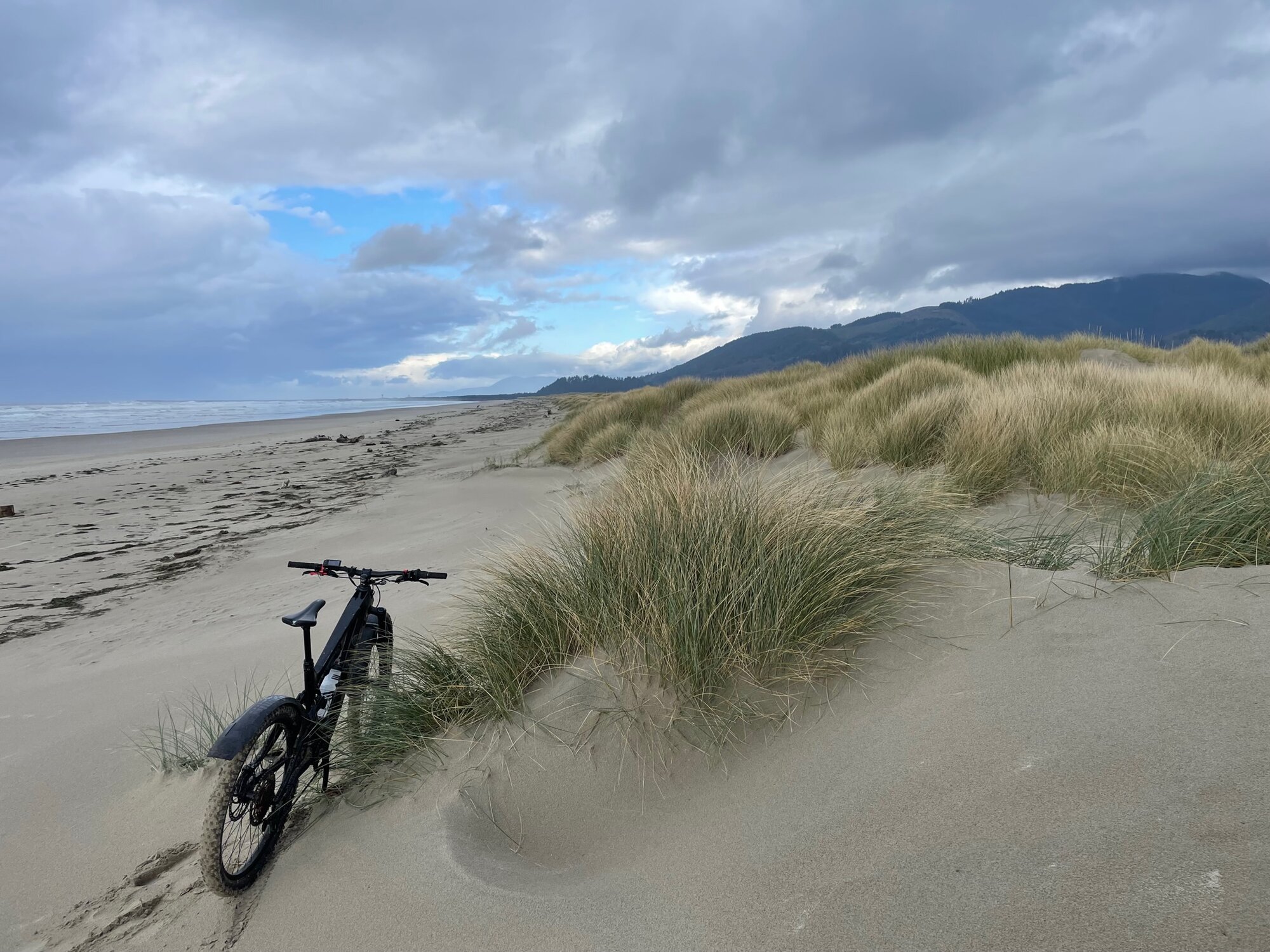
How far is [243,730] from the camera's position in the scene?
6.52ft

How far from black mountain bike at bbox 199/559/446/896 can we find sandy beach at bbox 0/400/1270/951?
14cm

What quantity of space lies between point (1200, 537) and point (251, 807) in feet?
12.6

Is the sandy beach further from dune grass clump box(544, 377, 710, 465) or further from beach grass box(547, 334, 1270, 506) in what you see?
dune grass clump box(544, 377, 710, 465)

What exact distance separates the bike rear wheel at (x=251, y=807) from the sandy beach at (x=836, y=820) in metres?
0.09

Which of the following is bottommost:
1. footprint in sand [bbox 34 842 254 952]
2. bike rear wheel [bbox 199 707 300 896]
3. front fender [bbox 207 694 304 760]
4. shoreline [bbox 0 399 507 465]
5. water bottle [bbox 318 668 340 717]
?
footprint in sand [bbox 34 842 254 952]

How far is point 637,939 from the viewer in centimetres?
161

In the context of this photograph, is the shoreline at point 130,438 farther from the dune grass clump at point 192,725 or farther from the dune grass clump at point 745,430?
the dune grass clump at point 745,430

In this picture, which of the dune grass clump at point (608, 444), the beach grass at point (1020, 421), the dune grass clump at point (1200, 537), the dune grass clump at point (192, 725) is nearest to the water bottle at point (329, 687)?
the dune grass clump at point (192, 725)

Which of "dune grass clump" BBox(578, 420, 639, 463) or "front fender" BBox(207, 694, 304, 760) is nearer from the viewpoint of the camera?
"front fender" BBox(207, 694, 304, 760)

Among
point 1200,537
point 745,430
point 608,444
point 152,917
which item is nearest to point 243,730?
point 152,917

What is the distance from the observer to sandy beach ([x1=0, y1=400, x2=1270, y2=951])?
1.46 metres

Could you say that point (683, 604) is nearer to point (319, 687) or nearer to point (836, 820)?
point (836, 820)

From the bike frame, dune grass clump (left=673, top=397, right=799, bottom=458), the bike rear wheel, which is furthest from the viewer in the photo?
dune grass clump (left=673, top=397, right=799, bottom=458)

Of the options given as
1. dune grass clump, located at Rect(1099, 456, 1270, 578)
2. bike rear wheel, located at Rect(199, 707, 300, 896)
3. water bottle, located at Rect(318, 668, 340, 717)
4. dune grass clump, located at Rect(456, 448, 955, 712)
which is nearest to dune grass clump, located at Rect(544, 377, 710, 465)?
dune grass clump, located at Rect(456, 448, 955, 712)
